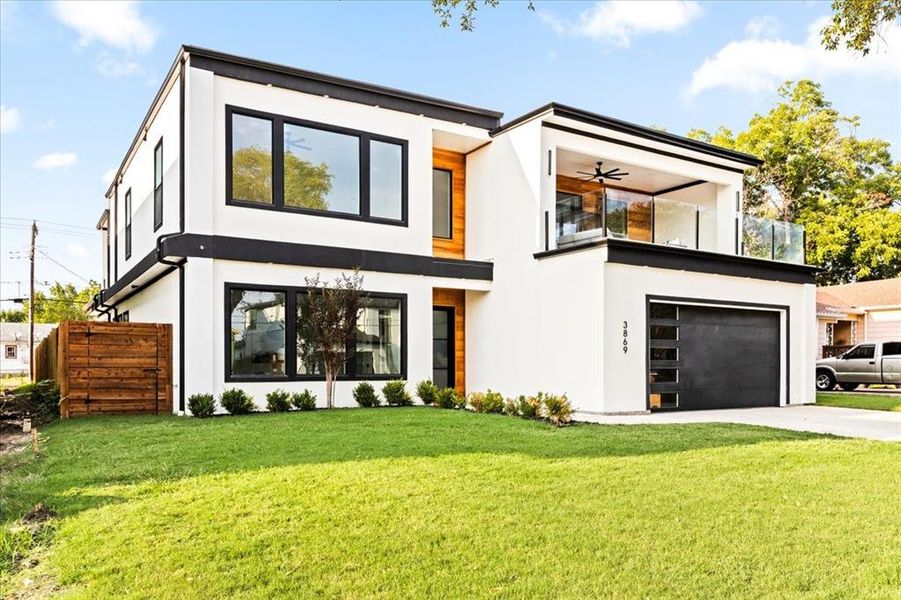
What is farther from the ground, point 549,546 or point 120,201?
point 120,201

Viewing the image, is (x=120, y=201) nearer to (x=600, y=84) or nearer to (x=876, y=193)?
(x=600, y=84)

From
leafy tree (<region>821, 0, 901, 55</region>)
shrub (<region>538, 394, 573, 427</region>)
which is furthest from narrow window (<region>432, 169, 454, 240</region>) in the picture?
leafy tree (<region>821, 0, 901, 55</region>)

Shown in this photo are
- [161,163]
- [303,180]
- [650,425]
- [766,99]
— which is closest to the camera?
[650,425]

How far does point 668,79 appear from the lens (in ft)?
58.2

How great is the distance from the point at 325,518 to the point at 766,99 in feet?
109

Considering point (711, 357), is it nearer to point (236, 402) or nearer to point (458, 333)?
point (458, 333)

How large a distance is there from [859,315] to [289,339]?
85.5 feet

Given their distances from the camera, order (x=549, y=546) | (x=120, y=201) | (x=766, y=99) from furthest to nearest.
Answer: (x=766, y=99), (x=120, y=201), (x=549, y=546)

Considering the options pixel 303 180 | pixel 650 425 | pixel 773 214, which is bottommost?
pixel 650 425

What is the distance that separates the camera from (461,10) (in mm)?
8266

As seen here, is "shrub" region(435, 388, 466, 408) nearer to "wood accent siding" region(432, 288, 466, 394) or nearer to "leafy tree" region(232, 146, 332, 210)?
"wood accent siding" region(432, 288, 466, 394)

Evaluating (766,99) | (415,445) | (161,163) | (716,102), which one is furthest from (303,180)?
(766,99)

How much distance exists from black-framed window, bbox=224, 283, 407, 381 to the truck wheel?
53.2 ft

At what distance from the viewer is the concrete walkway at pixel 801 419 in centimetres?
1043
